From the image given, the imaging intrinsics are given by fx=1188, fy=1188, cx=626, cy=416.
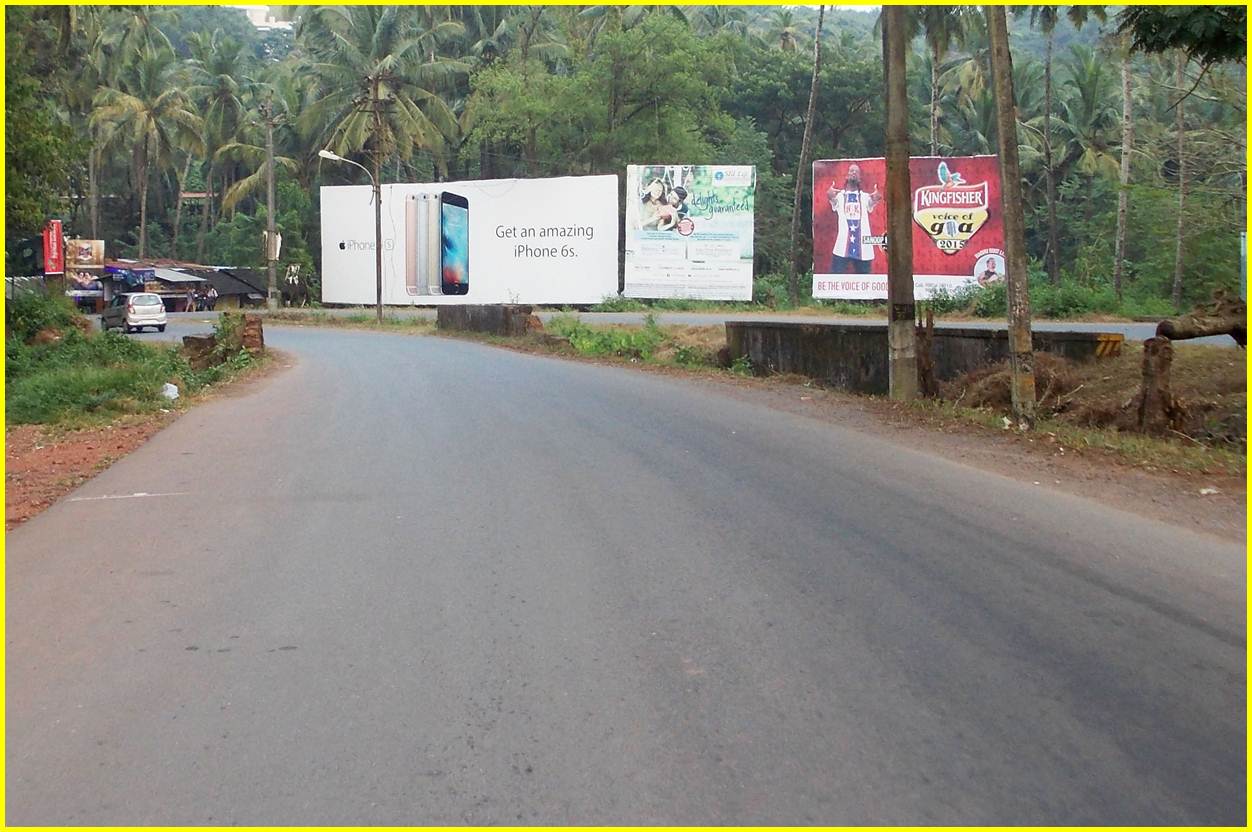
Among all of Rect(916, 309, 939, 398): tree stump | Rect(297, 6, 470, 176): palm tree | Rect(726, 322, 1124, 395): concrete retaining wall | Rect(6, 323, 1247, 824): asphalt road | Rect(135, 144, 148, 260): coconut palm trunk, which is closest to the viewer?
Rect(6, 323, 1247, 824): asphalt road

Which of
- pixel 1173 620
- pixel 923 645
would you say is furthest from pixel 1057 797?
pixel 1173 620

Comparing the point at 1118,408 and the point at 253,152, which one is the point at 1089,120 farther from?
the point at 1118,408

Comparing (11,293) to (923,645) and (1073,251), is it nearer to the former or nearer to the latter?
(923,645)

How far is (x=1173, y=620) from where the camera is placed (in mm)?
6285

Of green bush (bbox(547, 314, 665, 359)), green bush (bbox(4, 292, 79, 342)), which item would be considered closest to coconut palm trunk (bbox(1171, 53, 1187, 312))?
green bush (bbox(547, 314, 665, 359))

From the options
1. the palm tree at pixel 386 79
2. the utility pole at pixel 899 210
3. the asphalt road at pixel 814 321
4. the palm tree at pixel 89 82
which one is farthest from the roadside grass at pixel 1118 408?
the palm tree at pixel 386 79

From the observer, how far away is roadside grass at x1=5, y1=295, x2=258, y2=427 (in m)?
16.1

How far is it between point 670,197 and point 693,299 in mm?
3983

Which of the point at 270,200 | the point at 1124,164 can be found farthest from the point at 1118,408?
the point at 270,200

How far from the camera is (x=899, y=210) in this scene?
1594 centimetres

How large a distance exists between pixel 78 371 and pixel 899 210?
1284cm

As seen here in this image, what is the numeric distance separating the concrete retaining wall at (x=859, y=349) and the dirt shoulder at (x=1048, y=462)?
1403 mm

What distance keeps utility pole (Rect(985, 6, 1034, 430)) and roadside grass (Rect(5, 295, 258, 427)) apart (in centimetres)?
1132

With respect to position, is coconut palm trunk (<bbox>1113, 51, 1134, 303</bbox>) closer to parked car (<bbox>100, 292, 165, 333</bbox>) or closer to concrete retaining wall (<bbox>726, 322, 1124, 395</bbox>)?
concrete retaining wall (<bbox>726, 322, 1124, 395</bbox>)
